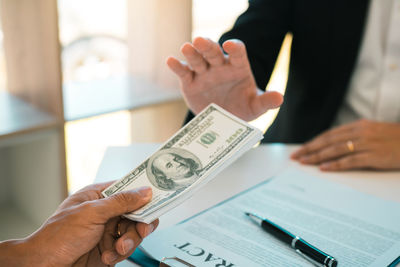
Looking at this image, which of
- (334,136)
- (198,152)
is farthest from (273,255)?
(334,136)

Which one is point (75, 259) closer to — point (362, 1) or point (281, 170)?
point (281, 170)

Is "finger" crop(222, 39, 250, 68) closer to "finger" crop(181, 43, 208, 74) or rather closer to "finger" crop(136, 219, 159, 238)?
"finger" crop(181, 43, 208, 74)

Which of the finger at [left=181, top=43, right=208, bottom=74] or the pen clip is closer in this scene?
the pen clip

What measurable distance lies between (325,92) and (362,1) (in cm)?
31

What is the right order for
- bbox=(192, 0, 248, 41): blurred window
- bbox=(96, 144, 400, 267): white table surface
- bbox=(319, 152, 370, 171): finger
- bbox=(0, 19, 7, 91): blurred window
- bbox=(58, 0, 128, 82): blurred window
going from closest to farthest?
bbox=(96, 144, 400, 267): white table surface
bbox=(319, 152, 370, 171): finger
bbox=(0, 19, 7, 91): blurred window
bbox=(58, 0, 128, 82): blurred window
bbox=(192, 0, 248, 41): blurred window

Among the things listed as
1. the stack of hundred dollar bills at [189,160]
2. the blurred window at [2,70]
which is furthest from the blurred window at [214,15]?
the stack of hundred dollar bills at [189,160]

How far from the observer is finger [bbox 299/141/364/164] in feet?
3.51

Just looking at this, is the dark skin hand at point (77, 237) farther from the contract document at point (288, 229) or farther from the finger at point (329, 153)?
the finger at point (329, 153)

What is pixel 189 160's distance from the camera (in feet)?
2.53

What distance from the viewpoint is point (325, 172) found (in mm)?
1050

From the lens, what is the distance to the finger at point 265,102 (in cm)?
98

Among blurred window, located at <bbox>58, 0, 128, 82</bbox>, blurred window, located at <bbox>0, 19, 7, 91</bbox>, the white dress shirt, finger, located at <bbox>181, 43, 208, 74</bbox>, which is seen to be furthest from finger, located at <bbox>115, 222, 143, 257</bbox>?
blurred window, located at <bbox>58, 0, 128, 82</bbox>

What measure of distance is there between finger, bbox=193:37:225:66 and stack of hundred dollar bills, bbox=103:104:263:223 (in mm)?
138

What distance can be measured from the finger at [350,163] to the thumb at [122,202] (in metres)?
0.55
